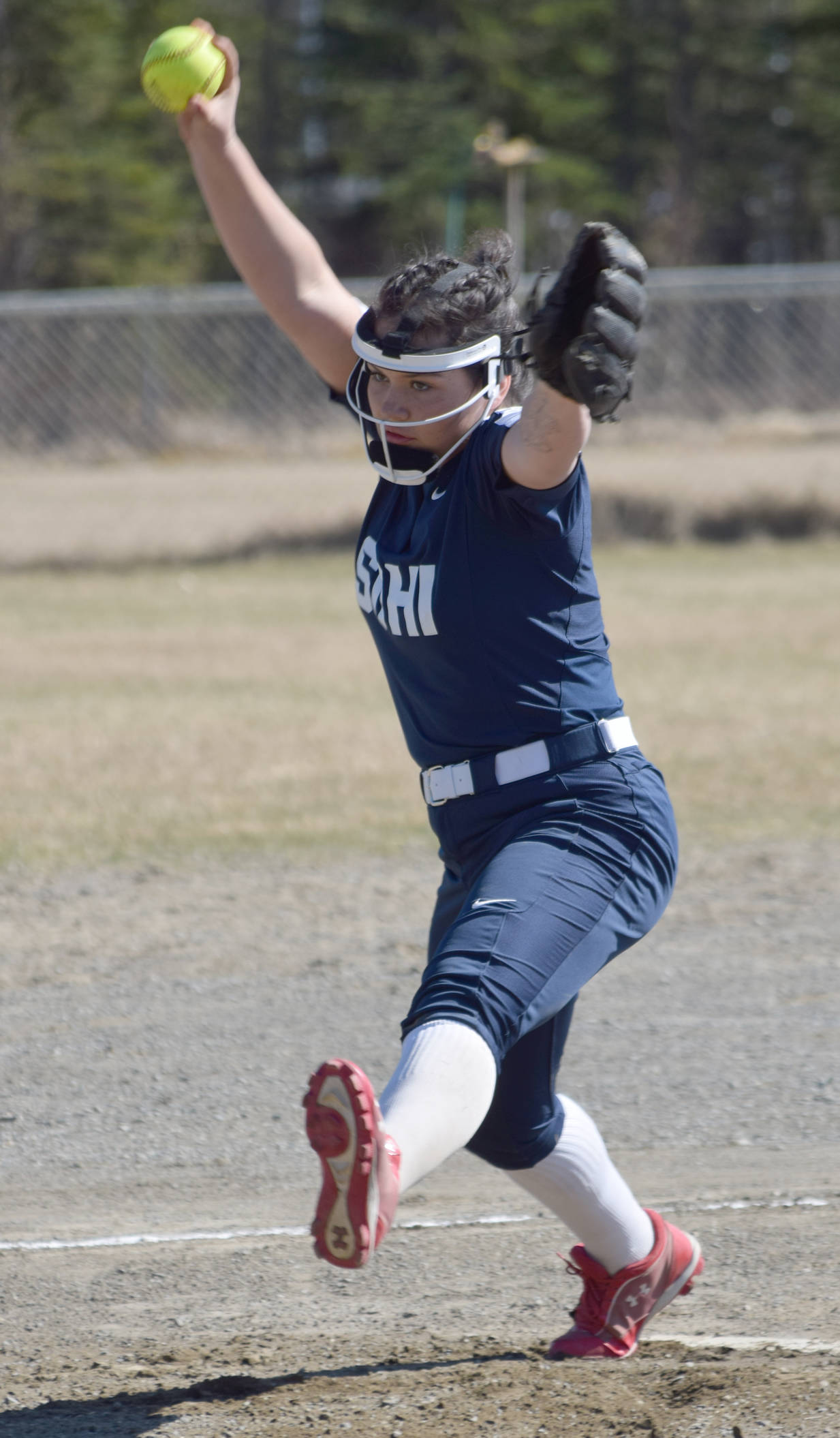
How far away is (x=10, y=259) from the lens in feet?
106

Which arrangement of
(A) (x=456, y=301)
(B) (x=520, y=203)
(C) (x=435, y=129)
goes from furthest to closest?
(C) (x=435, y=129), (B) (x=520, y=203), (A) (x=456, y=301)

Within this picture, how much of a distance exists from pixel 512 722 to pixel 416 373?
61 centimetres

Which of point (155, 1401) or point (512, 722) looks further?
point (155, 1401)

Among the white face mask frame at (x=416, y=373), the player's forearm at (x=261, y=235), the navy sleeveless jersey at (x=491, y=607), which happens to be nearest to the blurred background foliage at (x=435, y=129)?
the player's forearm at (x=261, y=235)

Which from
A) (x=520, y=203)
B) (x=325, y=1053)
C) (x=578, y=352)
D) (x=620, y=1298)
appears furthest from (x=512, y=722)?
(x=520, y=203)

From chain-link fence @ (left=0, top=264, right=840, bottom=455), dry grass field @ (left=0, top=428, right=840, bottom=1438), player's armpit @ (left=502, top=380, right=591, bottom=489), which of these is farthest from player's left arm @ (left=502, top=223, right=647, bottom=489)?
chain-link fence @ (left=0, top=264, right=840, bottom=455)

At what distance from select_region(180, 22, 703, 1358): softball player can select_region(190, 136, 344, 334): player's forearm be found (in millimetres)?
251

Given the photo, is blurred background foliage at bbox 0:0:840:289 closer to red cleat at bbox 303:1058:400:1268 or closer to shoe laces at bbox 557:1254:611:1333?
shoe laces at bbox 557:1254:611:1333

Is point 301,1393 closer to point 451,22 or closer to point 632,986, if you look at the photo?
point 632,986

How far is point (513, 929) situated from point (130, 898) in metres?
3.90

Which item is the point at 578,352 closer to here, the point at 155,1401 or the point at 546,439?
the point at 546,439

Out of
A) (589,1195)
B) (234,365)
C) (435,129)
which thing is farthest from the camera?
(435,129)

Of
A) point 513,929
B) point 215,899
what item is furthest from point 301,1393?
point 215,899

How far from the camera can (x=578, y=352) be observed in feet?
7.64
